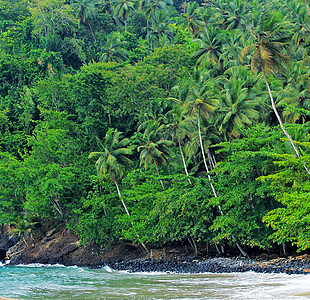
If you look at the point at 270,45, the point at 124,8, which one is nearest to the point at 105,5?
the point at 124,8

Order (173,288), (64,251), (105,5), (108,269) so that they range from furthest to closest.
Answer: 1. (105,5)
2. (64,251)
3. (108,269)
4. (173,288)

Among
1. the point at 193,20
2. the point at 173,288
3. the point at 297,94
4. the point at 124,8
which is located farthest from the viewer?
the point at 124,8

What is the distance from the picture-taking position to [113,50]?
4000 centimetres

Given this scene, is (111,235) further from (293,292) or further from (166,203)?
(293,292)

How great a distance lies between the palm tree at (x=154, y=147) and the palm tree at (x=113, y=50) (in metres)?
14.6

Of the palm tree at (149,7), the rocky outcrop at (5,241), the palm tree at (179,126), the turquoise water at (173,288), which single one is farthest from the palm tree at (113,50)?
the turquoise water at (173,288)

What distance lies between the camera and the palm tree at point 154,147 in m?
26.9

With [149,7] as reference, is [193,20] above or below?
below

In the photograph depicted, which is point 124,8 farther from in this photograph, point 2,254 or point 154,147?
point 2,254

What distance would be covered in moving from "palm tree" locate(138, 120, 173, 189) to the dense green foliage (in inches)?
3.5

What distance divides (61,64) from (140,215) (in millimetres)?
19372

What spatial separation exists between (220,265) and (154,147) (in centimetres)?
969

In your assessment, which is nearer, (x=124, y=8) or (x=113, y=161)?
(x=113, y=161)

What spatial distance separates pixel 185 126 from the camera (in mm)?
27203
